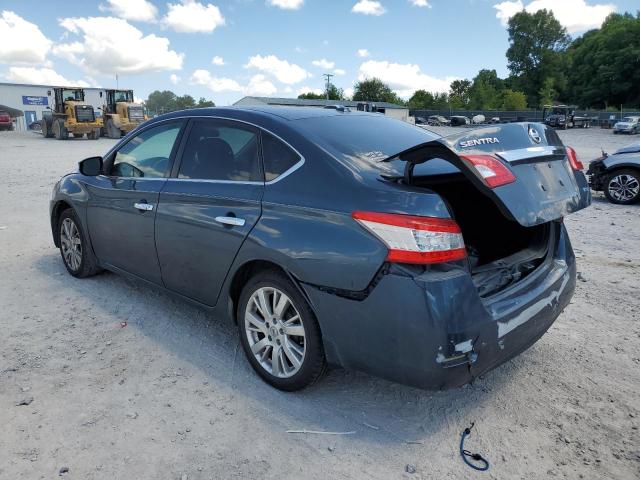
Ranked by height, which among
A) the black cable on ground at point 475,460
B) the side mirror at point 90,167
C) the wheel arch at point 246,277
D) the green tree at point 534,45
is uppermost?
the green tree at point 534,45

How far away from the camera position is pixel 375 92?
4422 inches

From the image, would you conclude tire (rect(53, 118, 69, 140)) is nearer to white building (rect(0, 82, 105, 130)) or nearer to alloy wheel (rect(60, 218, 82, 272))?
alloy wheel (rect(60, 218, 82, 272))

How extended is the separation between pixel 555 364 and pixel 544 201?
53.6 inches

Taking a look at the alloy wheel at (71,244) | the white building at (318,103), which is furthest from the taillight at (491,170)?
the alloy wheel at (71,244)

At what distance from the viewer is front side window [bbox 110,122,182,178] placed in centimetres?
399

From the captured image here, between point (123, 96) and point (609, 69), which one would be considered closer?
point (123, 96)

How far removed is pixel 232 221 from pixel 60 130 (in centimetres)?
3414

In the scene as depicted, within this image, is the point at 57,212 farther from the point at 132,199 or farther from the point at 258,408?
the point at 258,408

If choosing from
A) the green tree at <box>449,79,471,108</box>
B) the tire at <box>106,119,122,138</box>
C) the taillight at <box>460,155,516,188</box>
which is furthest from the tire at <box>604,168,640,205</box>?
the green tree at <box>449,79,471,108</box>

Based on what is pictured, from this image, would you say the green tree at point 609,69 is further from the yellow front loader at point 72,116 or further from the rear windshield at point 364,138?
the rear windshield at point 364,138

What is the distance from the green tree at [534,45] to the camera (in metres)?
106

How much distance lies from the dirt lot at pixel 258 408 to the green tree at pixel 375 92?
111 m

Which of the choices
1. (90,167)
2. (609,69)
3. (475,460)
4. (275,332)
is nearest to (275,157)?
(275,332)

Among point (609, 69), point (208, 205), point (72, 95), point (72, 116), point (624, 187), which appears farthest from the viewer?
point (609, 69)
